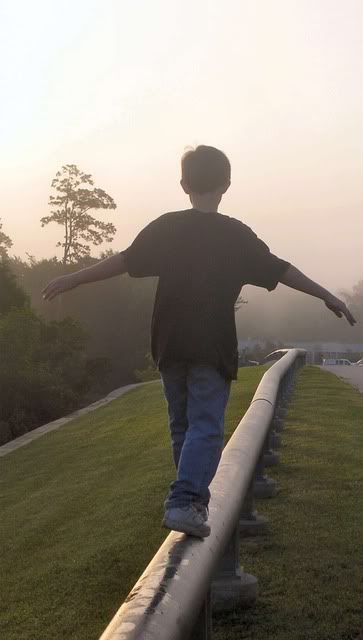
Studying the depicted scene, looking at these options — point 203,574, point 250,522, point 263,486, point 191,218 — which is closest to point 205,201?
point 191,218

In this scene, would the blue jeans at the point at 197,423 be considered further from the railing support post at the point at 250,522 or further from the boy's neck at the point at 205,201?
the railing support post at the point at 250,522

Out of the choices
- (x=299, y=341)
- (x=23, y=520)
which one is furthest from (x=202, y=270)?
(x=299, y=341)

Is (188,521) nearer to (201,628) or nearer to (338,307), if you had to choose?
(201,628)

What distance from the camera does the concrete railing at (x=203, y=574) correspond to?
2.87 m

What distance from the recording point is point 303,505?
698 centimetres

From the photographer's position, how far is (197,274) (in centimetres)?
440

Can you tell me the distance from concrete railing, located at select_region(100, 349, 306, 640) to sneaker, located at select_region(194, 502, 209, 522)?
0.03 meters

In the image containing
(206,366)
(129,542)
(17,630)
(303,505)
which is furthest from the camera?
(303,505)

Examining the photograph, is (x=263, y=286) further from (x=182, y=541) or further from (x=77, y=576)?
(x=77, y=576)

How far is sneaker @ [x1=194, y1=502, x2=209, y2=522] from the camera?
4039 mm

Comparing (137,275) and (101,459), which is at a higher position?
(137,275)

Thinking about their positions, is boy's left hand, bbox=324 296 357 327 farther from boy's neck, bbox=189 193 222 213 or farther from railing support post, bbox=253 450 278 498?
railing support post, bbox=253 450 278 498

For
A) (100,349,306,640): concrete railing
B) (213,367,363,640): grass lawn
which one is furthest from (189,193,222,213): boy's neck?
(213,367,363,640): grass lawn

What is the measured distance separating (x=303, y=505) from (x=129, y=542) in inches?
49.7
